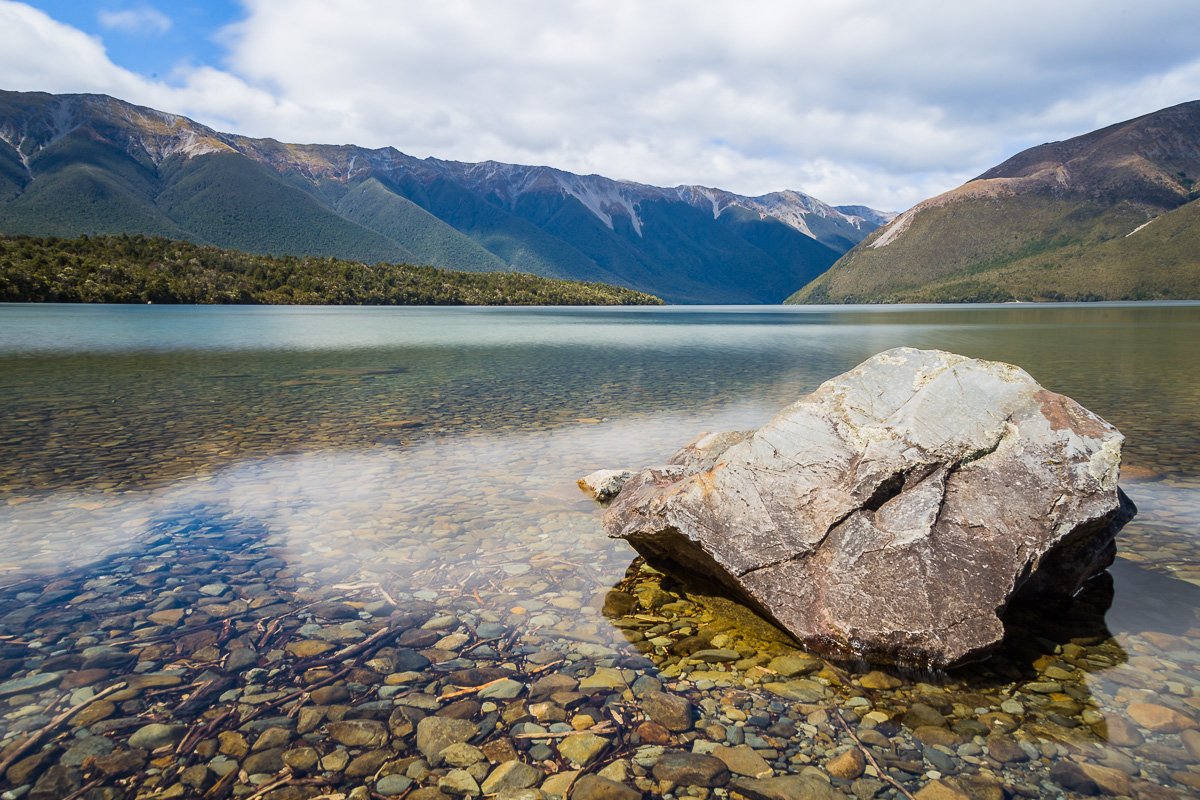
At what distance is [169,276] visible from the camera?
147000mm

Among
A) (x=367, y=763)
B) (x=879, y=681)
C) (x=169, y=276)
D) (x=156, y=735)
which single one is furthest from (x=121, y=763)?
(x=169, y=276)

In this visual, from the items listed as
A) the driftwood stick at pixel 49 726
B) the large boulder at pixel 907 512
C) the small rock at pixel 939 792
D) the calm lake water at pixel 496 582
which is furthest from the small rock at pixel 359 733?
the small rock at pixel 939 792

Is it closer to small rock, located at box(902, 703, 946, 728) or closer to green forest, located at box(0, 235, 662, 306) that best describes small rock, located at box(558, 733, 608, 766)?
small rock, located at box(902, 703, 946, 728)

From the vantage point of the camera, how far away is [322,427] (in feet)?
64.6

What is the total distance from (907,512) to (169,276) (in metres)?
176

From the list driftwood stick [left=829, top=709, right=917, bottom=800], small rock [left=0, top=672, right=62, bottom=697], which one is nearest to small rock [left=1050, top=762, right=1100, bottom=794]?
driftwood stick [left=829, top=709, right=917, bottom=800]

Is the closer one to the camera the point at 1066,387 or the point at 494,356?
the point at 1066,387

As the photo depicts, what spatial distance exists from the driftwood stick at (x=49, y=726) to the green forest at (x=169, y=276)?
526ft

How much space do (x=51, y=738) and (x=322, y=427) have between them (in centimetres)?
1514

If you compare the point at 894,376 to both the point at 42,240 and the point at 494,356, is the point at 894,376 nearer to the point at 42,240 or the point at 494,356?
the point at 494,356

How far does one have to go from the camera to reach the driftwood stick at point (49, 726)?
497 centimetres

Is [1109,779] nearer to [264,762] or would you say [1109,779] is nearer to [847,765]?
[847,765]

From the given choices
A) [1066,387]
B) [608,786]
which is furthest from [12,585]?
[1066,387]

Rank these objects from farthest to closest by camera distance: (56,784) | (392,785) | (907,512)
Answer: (907,512) < (392,785) < (56,784)
